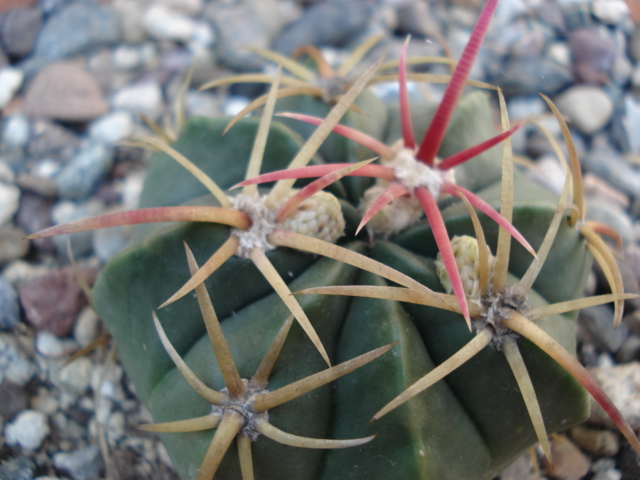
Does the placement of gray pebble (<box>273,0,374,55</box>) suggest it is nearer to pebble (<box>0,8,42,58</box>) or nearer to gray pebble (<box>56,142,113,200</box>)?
gray pebble (<box>56,142,113,200</box>)

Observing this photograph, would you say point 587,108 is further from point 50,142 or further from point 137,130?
point 50,142

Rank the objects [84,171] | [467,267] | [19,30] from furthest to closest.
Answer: [19,30] → [84,171] → [467,267]

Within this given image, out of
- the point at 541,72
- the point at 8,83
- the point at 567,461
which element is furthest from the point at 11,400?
the point at 541,72

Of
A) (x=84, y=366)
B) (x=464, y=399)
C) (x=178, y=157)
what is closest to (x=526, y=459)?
(x=464, y=399)

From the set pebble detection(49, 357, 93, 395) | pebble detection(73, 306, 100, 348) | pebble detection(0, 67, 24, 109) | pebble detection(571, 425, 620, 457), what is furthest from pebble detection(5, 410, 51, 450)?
pebble detection(571, 425, 620, 457)

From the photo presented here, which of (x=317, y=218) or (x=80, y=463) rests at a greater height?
(x=317, y=218)

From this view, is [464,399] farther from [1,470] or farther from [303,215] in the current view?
[1,470]
